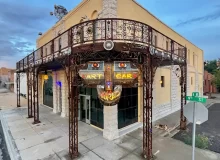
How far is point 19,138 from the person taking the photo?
824cm

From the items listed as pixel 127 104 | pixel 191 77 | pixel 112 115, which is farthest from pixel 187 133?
pixel 191 77

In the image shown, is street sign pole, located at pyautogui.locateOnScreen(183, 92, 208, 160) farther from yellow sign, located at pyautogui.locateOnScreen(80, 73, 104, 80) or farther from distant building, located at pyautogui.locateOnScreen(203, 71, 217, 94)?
distant building, located at pyautogui.locateOnScreen(203, 71, 217, 94)

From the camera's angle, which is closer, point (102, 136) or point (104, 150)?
point (104, 150)

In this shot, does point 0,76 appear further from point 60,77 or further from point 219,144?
point 219,144

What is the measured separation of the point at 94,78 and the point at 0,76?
3298 inches

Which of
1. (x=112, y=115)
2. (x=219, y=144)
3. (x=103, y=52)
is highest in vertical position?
(x=103, y=52)

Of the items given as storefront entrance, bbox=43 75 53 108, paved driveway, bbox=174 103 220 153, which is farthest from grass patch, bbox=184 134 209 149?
storefront entrance, bbox=43 75 53 108

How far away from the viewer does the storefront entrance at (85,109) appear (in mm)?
10673

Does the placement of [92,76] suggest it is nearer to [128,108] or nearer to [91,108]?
[128,108]

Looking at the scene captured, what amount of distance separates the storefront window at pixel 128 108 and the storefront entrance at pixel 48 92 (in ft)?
33.0

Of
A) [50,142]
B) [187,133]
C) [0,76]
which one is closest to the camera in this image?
[50,142]

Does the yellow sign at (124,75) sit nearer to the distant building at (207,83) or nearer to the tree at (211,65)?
the distant building at (207,83)

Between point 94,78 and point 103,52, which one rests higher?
point 103,52

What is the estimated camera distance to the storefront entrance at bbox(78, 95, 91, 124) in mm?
10673
